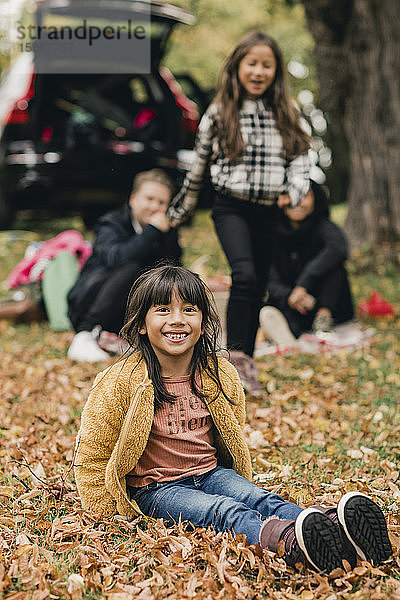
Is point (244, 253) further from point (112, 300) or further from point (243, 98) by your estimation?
point (112, 300)

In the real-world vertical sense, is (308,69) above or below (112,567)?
above

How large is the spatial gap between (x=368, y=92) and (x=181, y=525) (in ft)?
22.6

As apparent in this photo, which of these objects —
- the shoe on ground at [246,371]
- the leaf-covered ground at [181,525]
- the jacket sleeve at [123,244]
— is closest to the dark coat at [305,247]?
the leaf-covered ground at [181,525]

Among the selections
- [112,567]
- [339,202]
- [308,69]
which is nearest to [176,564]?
[112,567]

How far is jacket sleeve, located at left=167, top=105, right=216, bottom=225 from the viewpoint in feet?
14.4

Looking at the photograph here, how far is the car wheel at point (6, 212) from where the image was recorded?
8.66 metres

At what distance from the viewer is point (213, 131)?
14.4ft

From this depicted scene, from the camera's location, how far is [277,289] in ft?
19.7

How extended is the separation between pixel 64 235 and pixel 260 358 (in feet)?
7.59

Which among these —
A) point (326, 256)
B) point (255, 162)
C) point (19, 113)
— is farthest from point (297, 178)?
point (19, 113)

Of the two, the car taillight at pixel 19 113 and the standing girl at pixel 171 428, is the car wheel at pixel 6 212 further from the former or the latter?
the standing girl at pixel 171 428

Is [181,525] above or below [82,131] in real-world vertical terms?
below

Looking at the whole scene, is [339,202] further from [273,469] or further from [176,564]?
[176,564]

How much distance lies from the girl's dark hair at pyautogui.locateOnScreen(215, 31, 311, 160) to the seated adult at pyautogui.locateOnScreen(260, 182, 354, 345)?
1.56 meters
